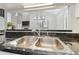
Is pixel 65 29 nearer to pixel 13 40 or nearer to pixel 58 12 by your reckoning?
pixel 58 12

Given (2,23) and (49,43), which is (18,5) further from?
(49,43)

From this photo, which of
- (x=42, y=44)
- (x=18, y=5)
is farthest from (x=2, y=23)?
(x=42, y=44)

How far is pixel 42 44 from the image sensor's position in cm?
144

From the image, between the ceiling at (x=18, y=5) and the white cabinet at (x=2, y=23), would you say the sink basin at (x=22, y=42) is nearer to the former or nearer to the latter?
the white cabinet at (x=2, y=23)

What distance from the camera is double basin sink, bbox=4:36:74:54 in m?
1.40

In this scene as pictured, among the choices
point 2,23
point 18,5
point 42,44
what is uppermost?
point 18,5

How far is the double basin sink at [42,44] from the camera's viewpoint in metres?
1.40

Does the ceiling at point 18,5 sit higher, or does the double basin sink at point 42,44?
the ceiling at point 18,5

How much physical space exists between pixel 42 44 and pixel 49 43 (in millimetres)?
81

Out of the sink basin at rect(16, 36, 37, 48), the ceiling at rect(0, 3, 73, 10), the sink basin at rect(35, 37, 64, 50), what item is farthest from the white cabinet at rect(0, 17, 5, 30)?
the sink basin at rect(35, 37, 64, 50)

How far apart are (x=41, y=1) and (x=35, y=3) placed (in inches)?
2.8

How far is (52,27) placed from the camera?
145 cm

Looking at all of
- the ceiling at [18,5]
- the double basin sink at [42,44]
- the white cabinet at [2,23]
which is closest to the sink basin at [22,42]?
the double basin sink at [42,44]

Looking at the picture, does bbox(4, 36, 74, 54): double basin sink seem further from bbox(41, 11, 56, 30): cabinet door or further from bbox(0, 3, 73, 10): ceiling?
bbox(0, 3, 73, 10): ceiling
